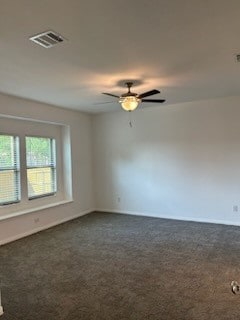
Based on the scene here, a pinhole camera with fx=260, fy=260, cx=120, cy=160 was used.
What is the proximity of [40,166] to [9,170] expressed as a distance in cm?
81

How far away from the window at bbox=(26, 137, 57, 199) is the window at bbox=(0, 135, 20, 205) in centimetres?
31

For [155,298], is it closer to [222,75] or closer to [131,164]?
[222,75]

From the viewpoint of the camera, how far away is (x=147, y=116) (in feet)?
20.8

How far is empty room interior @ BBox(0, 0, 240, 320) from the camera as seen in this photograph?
2.43m

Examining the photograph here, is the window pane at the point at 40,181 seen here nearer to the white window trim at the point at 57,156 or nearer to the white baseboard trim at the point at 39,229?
the white window trim at the point at 57,156

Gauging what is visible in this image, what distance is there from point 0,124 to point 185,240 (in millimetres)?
3994

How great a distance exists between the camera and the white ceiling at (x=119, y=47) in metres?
2.08

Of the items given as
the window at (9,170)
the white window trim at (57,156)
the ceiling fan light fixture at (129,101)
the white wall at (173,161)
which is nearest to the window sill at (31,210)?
the white window trim at (57,156)

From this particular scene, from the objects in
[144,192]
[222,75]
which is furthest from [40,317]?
[144,192]

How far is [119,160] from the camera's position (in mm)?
6770

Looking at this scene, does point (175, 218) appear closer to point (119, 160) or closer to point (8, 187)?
point (119, 160)

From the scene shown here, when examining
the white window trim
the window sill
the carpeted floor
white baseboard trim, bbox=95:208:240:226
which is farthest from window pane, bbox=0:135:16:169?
white baseboard trim, bbox=95:208:240:226

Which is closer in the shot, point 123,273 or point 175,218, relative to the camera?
point 123,273

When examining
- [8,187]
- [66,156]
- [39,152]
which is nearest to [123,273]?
[8,187]
